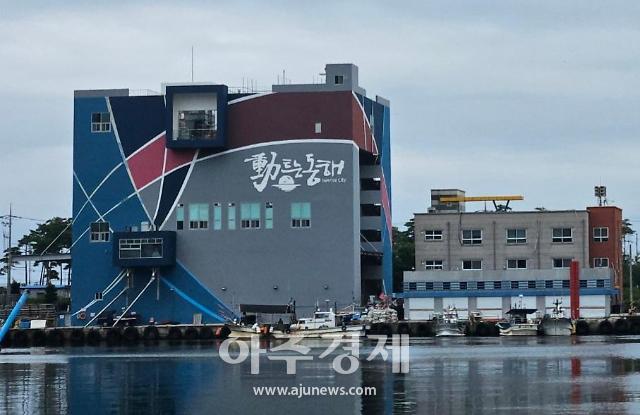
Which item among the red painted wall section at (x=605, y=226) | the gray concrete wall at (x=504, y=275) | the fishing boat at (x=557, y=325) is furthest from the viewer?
the red painted wall section at (x=605, y=226)

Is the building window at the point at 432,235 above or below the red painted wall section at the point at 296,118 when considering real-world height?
below

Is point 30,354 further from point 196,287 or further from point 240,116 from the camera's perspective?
point 240,116

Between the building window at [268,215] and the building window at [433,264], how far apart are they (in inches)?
567

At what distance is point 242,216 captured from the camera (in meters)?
126

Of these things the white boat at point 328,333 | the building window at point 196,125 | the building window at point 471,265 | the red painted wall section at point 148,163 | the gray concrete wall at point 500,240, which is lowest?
the white boat at point 328,333

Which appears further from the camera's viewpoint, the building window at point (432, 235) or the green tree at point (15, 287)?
the green tree at point (15, 287)

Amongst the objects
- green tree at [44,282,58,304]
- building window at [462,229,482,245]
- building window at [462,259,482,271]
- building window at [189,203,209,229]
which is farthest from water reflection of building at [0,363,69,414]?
green tree at [44,282,58,304]

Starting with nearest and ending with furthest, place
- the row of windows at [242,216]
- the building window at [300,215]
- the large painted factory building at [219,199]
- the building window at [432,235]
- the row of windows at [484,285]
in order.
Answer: the row of windows at [484,285] < the large painted factory building at [219,199] < the building window at [300,215] < the row of windows at [242,216] < the building window at [432,235]

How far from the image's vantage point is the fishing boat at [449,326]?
120 meters

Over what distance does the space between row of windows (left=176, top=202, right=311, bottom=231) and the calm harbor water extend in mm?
26557

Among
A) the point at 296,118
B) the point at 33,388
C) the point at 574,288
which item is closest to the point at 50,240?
the point at 296,118

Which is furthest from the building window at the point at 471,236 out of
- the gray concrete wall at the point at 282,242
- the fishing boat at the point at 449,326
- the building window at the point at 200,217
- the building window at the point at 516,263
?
the building window at the point at 200,217

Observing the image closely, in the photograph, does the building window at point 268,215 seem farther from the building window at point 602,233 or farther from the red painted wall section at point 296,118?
the building window at point 602,233

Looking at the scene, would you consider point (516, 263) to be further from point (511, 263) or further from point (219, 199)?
point (219, 199)
